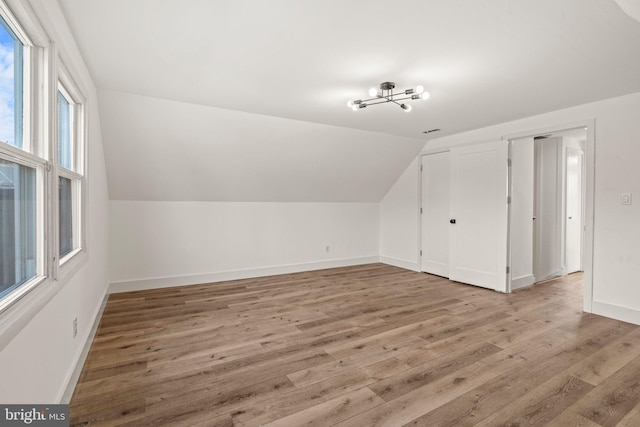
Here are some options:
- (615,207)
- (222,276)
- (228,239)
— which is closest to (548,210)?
(615,207)

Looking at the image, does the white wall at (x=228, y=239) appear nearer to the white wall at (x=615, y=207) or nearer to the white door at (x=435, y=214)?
the white door at (x=435, y=214)

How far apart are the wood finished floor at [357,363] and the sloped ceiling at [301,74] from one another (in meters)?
1.95

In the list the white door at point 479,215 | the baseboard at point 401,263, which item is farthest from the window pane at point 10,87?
the baseboard at point 401,263

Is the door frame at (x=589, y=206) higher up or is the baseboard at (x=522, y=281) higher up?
the door frame at (x=589, y=206)

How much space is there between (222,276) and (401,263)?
327 centimetres

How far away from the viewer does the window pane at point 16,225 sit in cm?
130

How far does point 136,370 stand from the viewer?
2229mm

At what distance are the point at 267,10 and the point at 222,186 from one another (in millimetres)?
3130

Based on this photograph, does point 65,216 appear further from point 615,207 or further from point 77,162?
point 615,207

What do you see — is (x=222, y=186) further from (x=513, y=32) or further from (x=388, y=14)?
(x=513, y=32)

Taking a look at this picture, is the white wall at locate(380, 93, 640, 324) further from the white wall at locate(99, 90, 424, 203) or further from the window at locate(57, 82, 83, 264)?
the window at locate(57, 82, 83, 264)

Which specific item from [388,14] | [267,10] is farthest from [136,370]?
[388,14]

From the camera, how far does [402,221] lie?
593cm

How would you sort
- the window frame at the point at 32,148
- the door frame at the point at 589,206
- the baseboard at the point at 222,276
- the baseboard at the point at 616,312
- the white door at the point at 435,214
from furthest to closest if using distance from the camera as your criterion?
the white door at the point at 435,214 < the baseboard at the point at 222,276 < the door frame at the point at 589,206 < the baseboard at the point at 616,312 < the window frame at the point at 32,148
